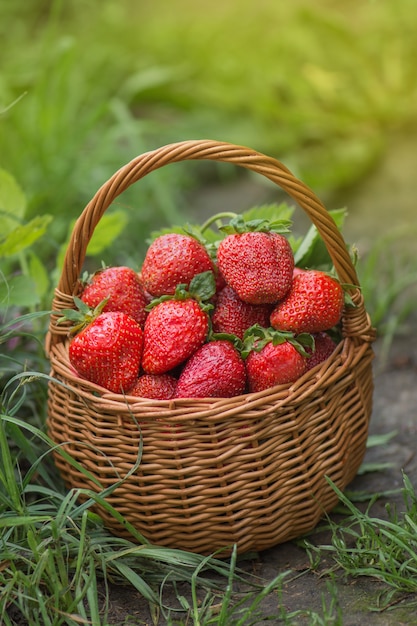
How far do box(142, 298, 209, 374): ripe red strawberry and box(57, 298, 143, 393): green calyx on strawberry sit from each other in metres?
0.03

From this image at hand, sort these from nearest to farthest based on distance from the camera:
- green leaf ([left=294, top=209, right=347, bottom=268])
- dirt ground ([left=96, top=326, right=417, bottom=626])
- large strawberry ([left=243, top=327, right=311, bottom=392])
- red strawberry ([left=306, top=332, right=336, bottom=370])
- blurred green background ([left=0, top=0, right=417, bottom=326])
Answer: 1. dirt ground ([left=96, top=326, right=417, bottom=626])
2. large strawberry ([left=243, top=327, right=311, bottom=392])
3. red strawberry ([left=306, top=332, right=336, bottom=370])
4. green leaf ([left=294, top=209, right=347, bottom=268])
5. blurred green background ([left=0, top=0, right=417, bottom=326])

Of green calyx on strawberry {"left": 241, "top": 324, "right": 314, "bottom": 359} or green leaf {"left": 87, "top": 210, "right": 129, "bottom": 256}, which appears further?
green leaf {"left": 87, "top": 210, "right": 129, "bottom": 256}

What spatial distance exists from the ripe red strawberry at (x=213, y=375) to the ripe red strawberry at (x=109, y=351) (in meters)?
0.10

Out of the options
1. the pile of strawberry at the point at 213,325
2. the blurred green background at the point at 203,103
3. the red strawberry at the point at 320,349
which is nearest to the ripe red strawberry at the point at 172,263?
the pile of strawberry at the point at 213,325

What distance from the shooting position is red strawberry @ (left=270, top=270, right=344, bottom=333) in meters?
1.32

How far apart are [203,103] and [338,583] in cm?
273

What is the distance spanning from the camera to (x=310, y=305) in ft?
4.32

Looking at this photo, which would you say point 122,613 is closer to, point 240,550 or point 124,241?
point 240,550

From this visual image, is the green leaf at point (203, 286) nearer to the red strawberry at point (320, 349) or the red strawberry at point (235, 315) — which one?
the red strawberry at point (235, 315)

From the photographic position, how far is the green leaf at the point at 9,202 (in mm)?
1761

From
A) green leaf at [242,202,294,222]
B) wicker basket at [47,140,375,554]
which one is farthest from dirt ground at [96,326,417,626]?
green leaf at [242,202,294,222]

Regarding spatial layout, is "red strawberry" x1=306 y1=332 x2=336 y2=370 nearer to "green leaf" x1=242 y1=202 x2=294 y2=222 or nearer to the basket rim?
the basket rim

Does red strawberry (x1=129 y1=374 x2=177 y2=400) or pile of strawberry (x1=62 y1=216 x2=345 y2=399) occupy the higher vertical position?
pile of strawberry (x1=62 y1=216 x2=345 y2=399)

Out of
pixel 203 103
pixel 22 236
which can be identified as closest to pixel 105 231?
pixel 22 236
